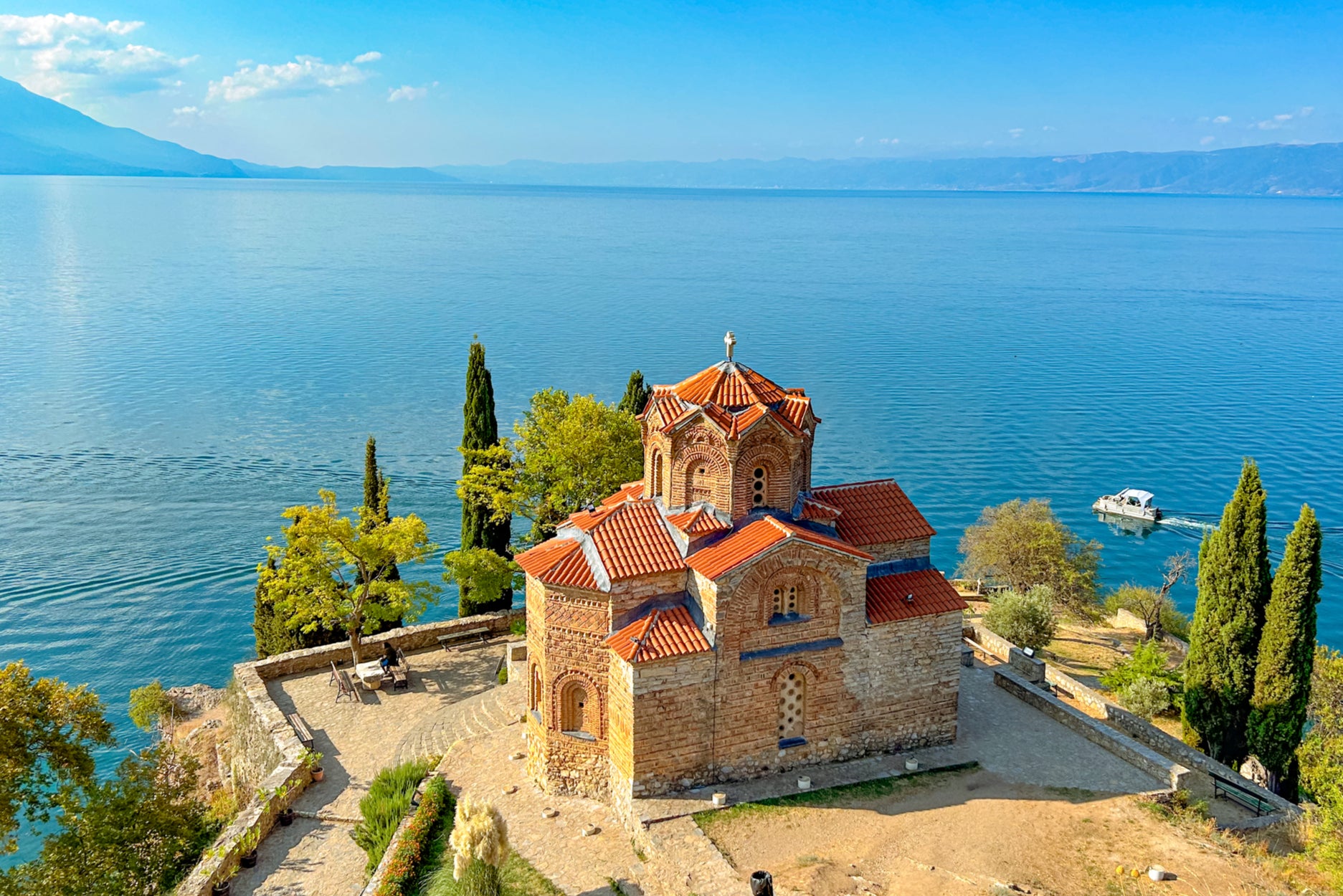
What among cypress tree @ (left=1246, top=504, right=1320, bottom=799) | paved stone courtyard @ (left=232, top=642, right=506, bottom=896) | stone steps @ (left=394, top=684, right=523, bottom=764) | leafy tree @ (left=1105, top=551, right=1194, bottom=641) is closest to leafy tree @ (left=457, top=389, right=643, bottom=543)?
paved stone courtyard @ (left=232, top=642, right=506, bottom=896)

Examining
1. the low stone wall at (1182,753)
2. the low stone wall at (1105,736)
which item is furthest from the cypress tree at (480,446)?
the low stone wall at (1182,753)

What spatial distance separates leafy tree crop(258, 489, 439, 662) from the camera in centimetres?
2861

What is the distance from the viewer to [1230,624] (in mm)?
25891

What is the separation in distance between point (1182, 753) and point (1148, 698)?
4893 mm

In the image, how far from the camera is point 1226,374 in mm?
86188

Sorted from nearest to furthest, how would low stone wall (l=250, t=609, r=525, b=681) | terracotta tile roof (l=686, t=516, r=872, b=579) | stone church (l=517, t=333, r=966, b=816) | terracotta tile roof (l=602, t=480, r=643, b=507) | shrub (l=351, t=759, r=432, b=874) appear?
shrub (l=351, t=759, r=432, b=874), terracotta tile roof (l=686, t=516, r=872, b=579), stone church (l=517, t=333, r=966, b=816), terracotta tile roof (l=602, t=480, r=643, b=507), low stone wall (l=250, t=609, r=525, b=681)

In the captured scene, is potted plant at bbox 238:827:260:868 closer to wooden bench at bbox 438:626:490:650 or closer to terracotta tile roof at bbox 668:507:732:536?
wooden bench at bbox 438:626:490:650

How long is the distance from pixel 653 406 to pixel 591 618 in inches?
208

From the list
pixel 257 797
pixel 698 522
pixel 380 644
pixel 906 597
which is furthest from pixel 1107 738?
pixel 380 644

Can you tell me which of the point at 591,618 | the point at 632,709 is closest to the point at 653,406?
the point at 591,618

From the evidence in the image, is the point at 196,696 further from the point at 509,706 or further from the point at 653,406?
the point at 653,406

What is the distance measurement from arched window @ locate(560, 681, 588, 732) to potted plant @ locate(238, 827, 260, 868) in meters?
7.02

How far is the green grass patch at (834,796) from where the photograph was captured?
20.8m

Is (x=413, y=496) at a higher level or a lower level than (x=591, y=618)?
lower
